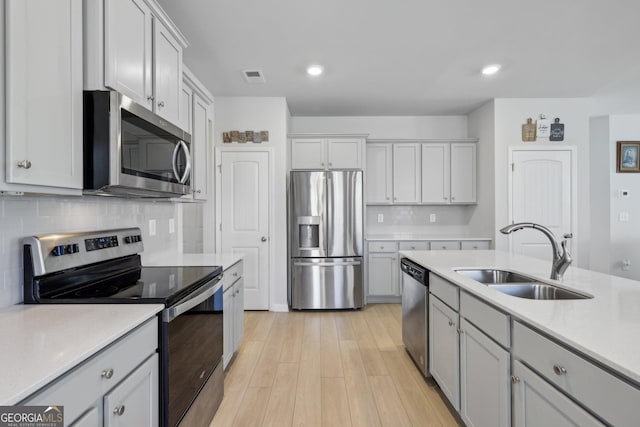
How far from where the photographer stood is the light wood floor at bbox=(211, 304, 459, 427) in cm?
203

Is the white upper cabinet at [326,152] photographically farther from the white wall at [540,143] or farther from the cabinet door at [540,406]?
the cabinet door at [540,406]

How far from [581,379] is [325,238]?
320 centimetres

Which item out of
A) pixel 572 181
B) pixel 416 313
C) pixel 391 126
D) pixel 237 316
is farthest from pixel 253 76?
pixel 572 181

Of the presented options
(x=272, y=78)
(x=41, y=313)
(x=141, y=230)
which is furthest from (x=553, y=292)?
(x=272, y=78)

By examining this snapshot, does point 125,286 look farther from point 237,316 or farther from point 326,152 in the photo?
point 326,152

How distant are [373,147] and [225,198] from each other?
2.14 meters

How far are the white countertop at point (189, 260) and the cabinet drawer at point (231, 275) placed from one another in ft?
0.14

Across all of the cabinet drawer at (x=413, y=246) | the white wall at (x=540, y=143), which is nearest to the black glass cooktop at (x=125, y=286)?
the cabinet drawer at (x=413, y=246)

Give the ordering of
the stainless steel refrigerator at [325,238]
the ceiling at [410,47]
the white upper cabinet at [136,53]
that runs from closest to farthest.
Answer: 1. the white upper cabinet at [136,53]
2. the ceiling at [410,47]
3. the stainless steel refrigerator at [325,238]

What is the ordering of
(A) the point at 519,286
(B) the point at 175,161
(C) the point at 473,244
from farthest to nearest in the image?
(C) the point at 473,244, (B) the point at 175,161, (A) the point at 519,286

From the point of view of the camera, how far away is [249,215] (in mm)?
4129

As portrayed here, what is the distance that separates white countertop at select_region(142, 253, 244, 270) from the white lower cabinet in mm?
58

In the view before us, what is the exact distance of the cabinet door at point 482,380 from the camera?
1369 mm

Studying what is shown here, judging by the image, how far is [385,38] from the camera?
276 centimetres
